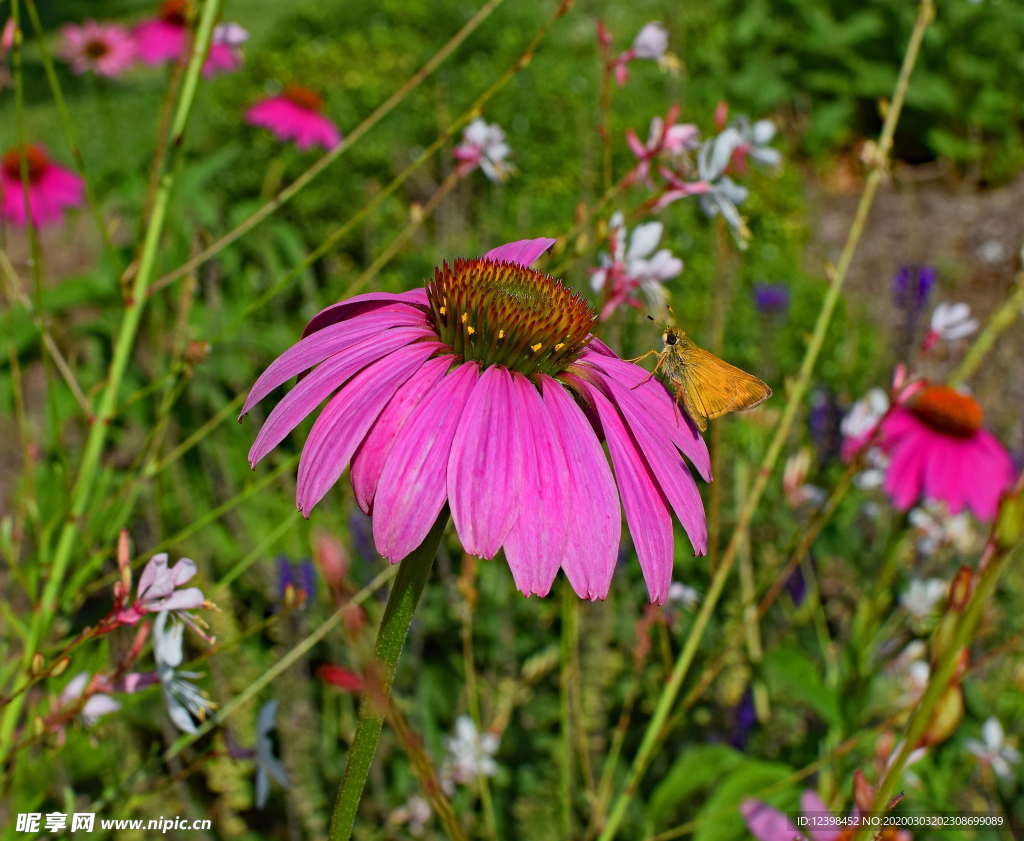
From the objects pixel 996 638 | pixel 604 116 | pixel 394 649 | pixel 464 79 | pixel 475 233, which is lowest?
pixel 996 638

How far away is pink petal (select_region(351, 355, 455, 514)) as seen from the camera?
2.46ft

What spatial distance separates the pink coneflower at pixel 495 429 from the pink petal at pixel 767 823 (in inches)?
25.1

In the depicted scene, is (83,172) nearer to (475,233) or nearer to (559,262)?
(559,262)

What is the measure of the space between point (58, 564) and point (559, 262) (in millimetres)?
683

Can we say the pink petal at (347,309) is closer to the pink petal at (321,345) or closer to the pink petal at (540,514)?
the pink petal at (321,345)

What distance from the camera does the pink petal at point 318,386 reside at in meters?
0.74

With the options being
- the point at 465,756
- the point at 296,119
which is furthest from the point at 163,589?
the point at 296,119

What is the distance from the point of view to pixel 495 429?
756 mm

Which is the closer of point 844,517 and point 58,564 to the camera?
point 58,564

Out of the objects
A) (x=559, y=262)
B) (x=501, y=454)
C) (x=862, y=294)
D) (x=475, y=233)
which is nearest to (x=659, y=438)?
(x=501, y=454)

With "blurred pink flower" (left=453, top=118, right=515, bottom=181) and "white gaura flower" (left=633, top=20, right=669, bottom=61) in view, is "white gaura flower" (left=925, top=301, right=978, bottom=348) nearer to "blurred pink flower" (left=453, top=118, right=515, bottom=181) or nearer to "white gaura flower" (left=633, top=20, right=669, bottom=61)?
"white gaura flower" (left=633, top=20, right=669, bottom=61)

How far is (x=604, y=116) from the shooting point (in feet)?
4.24

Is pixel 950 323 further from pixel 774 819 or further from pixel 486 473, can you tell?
pixel 486 473

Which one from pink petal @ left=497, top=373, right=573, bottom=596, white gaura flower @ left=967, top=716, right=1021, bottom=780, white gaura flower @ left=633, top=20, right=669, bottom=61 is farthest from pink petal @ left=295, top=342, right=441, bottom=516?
white gaura flower @ left=967, top=716, right=1021, bottom=780
